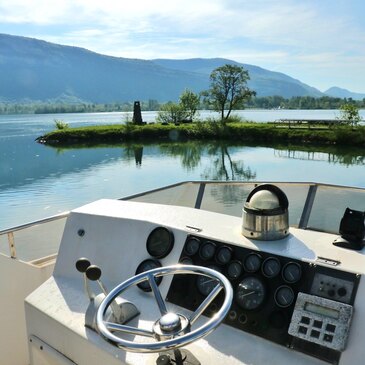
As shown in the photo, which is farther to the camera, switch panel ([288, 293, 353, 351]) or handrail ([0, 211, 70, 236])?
handrail ([0, 211, 70, 236])

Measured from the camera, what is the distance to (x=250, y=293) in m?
1.65

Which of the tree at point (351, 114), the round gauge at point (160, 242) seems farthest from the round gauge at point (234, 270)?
the tree at point (351, 114)

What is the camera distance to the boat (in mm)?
1402

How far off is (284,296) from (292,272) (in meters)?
0.10

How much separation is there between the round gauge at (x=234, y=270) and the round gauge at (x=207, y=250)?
0.38 ft

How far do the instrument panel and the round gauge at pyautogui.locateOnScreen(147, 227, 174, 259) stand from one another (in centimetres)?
13

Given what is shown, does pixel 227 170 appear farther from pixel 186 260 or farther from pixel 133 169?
pixel 186 260

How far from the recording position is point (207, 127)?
124 ft

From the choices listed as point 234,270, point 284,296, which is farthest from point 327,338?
point 234,270

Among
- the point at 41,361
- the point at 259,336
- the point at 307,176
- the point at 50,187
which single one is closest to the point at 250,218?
the point at 259,336

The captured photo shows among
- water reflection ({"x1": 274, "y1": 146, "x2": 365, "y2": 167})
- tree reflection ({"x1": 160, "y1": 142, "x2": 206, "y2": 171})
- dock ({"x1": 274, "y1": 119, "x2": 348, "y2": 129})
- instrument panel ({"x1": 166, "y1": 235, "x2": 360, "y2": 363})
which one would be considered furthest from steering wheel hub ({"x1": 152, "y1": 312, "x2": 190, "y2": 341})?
dock ({"x1": 274, "y1": 119, "x2": 348, "y2": 129})

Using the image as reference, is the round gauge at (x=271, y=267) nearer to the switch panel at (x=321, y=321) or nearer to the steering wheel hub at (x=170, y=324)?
the switch panel at (x=321, y=321)

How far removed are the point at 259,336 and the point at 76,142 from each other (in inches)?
1444

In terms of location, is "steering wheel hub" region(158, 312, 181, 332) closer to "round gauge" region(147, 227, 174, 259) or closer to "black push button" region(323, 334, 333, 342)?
"black push button" region(323, 334, 333, 342)
